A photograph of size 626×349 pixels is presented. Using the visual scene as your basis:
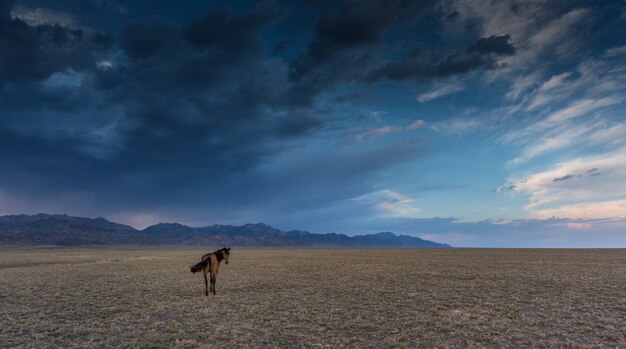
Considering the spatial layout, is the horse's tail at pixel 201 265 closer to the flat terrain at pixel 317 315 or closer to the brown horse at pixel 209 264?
the brown horse at pixel 209 264

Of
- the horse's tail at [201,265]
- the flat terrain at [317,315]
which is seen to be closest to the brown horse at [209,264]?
the horse's tail at [201,265]

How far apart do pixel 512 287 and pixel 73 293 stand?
87.0 feet

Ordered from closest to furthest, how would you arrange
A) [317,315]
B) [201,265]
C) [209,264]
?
[317,315]
[201,265]
[209,264]

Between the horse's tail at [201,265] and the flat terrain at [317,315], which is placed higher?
the horse's tail at [201,265]

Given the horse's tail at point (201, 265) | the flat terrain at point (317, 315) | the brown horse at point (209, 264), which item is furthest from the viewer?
the brown horse at point (209, 264)

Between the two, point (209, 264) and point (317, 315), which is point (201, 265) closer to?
point (209, 264)

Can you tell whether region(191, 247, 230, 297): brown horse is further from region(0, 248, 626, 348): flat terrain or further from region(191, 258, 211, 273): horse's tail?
region(0, 248, 626, 348): flat terrain

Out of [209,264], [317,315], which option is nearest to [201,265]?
[209,264]

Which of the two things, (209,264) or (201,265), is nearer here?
(201,265)

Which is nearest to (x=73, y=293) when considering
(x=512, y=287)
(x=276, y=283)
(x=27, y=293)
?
(x=27, y=293)

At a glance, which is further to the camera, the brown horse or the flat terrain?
the brown horse

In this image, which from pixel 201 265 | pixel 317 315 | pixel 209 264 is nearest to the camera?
pixel 317 315

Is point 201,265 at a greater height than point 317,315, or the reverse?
point 201,265

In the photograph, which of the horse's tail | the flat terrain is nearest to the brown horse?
the horse's tail
